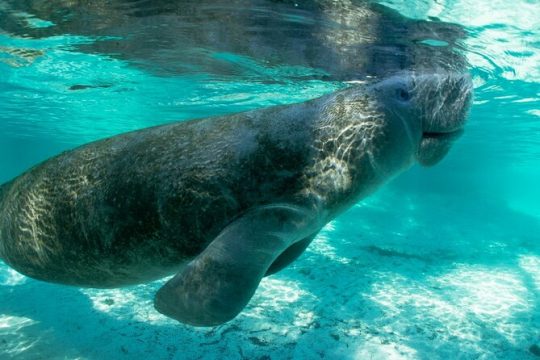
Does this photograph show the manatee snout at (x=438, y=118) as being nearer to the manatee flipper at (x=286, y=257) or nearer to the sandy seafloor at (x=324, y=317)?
the manatee flipper at (x=286, y=257)

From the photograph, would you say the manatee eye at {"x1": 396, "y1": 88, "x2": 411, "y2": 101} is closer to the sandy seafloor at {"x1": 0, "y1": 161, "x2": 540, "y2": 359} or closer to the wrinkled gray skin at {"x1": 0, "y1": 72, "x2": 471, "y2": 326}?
the wrinkled gray skin at {"x1": 0, "y1": 72, "x2": 471, "y2": 326}

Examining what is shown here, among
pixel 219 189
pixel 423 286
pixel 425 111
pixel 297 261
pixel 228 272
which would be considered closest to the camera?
pixel 228 272

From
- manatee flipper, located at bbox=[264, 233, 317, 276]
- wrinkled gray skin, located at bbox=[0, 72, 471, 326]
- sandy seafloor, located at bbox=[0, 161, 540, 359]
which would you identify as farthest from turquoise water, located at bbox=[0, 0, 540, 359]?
wrinkled gray skin, located at bbox=[0, 72, 471, 326]

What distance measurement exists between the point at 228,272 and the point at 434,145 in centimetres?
233

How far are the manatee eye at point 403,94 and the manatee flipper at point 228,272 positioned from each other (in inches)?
64.0

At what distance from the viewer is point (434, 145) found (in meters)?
3.60

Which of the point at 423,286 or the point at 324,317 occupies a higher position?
the point at 324,317

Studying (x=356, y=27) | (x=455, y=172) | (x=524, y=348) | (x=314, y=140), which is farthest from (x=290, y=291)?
(x=455, y=172)

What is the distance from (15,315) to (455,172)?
189 ft

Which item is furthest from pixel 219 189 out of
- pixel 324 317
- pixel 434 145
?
pixel 324 317

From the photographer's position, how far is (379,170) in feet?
10.8

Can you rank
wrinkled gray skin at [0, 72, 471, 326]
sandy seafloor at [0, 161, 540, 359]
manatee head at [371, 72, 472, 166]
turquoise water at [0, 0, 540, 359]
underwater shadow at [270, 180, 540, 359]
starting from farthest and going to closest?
underwater shadow at [270, 180, 540, 359] → turquoise water at [0, 0, 540, 359] → sandy seafloor at [0, 161, 540, 359] → manatee head at [371, 72, 472, 166] → wrinkled gray skin at [0, 72, 471, 326]

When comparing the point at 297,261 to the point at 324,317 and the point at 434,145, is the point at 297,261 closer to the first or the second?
the point at 324,317

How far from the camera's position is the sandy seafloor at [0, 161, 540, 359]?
22.0 ft
